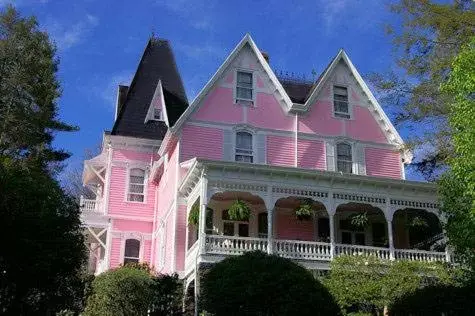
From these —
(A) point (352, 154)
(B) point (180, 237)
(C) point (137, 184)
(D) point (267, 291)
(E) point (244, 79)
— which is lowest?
(D) point (267, 291)

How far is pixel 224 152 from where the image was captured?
25.3 meters

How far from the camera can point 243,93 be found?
26688mm

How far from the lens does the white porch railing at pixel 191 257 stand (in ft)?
71.3

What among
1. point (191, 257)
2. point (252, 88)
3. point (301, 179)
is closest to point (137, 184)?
point (252, 88)

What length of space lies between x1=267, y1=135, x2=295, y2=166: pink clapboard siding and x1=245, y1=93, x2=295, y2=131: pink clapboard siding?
19.7 inches

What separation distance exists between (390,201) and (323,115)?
5682 millimetres

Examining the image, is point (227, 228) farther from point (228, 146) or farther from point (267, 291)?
point (267, 291)

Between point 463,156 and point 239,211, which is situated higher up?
point 239,211

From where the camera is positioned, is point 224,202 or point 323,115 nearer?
point 224,202

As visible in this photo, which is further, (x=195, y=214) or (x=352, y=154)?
(x=352, y=154)

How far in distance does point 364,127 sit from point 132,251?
469 inches

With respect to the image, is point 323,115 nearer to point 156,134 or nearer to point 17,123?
point 156,134

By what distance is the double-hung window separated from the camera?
26.6m

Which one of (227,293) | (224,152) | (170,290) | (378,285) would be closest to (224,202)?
(224,152)
